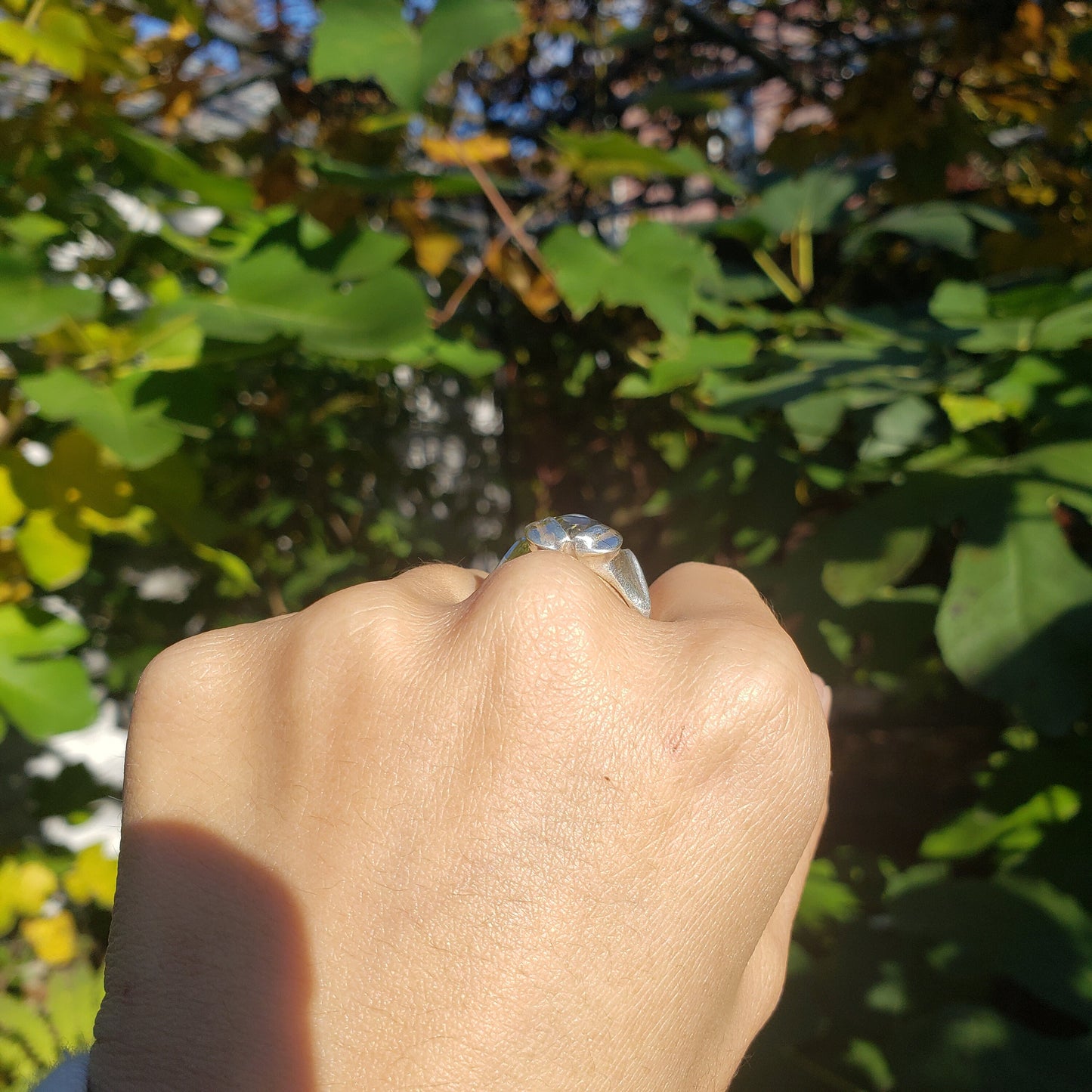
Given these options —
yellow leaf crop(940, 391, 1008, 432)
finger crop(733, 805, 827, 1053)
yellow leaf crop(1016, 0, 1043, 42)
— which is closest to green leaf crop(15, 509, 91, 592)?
finger crop(733, 805, 827, 1053)

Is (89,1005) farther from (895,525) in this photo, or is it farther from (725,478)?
(895,525)

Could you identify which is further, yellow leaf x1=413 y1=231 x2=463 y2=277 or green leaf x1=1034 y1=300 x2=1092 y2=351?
yellow leaf x1=413 y1=231 x2=463 y2=277

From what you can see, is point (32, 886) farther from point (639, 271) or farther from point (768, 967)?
point (639, 271)

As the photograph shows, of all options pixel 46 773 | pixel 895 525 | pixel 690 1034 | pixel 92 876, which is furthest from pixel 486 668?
pixel 46 773

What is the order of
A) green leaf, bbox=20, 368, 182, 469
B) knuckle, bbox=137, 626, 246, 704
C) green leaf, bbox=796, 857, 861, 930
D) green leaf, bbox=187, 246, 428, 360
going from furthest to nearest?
green leaf, bbox=796, 857, 861, 930 → green leaf, bbox=187, 246, 428, 360 → green leaf, bbox=20, 368, 182, 469 → knuckle, bbox=137, 626, 246, 704

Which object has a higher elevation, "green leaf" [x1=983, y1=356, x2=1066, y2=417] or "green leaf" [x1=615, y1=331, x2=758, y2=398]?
"green leaf" [x1=983, y1=356, x2=1066, y2=417]

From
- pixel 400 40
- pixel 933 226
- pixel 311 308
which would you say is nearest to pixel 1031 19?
pixel 933 226

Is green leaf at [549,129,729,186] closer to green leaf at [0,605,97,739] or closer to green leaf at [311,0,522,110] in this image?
green leaf at [311,0,522,110]
